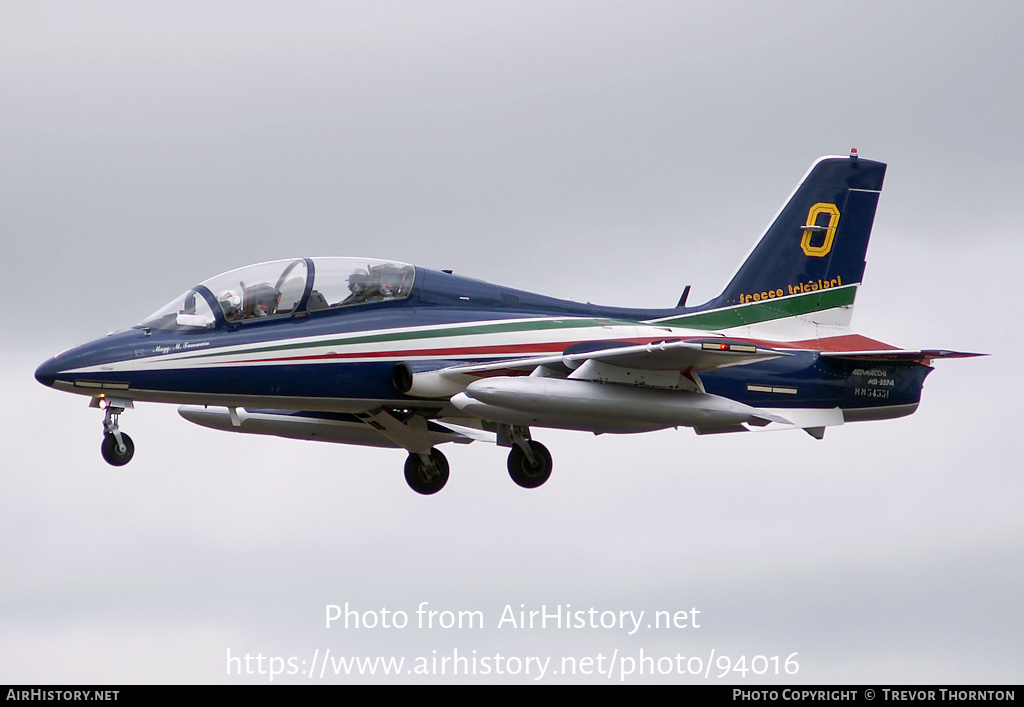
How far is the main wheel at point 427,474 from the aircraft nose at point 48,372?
6.44 m

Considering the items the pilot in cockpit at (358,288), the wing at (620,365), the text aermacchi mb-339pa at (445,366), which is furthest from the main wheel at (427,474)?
the pilot in cockpit at (358,288)

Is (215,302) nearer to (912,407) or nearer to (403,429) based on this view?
(403,429)

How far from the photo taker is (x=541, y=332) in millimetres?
21109

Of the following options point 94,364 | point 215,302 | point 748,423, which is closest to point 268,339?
point 215,302

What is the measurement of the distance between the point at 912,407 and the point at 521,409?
7080 mm

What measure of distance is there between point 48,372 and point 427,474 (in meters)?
6.69

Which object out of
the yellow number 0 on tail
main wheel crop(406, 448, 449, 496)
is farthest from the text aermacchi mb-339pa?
the yellow number 0 on tail

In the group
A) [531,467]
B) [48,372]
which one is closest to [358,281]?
[531,467]

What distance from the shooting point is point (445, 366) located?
20500mm

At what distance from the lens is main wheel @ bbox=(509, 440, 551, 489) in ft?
70.5

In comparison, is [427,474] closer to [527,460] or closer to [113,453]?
[527,460]

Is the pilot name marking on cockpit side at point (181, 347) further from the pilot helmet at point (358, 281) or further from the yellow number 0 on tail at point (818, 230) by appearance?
the yellow number 0 on tail at point (818, 230)

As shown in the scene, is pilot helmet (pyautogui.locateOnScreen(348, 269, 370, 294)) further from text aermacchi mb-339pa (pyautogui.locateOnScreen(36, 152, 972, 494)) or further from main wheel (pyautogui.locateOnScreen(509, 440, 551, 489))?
main wheel (pyautogui.locateOnScreen(509, 440, 551, 489))

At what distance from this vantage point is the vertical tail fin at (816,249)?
23828 millimetres
